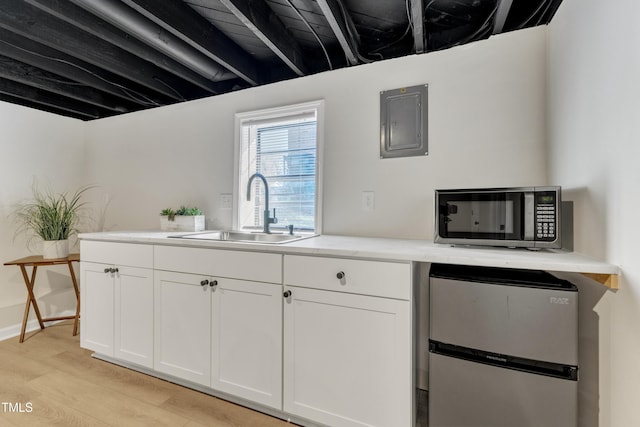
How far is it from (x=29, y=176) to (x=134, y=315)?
2.04 meters

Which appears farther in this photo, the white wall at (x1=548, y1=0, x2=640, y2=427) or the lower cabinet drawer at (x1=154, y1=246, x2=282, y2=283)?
the lower cabinet drawer at (x1=154, y1=246, x2=282, y2=283)

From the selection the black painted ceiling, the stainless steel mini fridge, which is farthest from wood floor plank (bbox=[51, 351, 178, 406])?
the black painted ceiling

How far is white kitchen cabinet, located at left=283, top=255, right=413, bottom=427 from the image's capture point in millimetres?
1294

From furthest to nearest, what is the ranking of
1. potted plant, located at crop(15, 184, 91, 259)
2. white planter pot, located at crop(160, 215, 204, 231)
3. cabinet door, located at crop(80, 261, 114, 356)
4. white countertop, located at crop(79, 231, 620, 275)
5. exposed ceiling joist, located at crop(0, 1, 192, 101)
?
potted plant, located at crop(15, 184, 91, 259)
white planter pot, located at crop(160, 215, 204, 231)
cabinet door, located at crop(80, 261, 114, 356)
exposed ceiling joist, located at crop(0, 1, 192, 101)
white countertop, located at crop(79, 231, 620, 275)

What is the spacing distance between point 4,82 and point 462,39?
3.66 m

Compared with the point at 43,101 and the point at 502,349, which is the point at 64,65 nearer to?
the point at 43,101

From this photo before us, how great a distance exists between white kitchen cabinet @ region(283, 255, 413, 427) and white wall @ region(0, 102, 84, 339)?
2.84m

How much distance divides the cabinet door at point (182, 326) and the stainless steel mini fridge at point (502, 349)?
124 cm

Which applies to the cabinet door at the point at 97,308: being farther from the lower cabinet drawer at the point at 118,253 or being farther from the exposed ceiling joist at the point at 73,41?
the exposed ceiling joist at the point at 73,41

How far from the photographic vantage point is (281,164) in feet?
7.76

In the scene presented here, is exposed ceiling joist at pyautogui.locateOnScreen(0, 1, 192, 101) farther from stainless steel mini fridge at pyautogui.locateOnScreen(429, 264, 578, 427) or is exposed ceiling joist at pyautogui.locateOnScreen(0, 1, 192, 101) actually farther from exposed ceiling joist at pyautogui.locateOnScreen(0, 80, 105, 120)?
stainless steel mini fridge at pyautogui.locateOnScreen(429, 264, 578, 427)

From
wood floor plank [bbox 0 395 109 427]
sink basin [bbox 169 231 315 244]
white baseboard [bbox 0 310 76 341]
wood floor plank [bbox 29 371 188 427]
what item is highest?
sink basin [bbox 169 231 315 244]

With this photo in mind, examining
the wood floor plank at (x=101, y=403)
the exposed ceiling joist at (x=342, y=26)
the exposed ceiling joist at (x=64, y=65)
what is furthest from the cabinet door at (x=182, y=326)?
the exposed ceiling joist at (x=64, y=65)

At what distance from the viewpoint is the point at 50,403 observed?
169 cm
